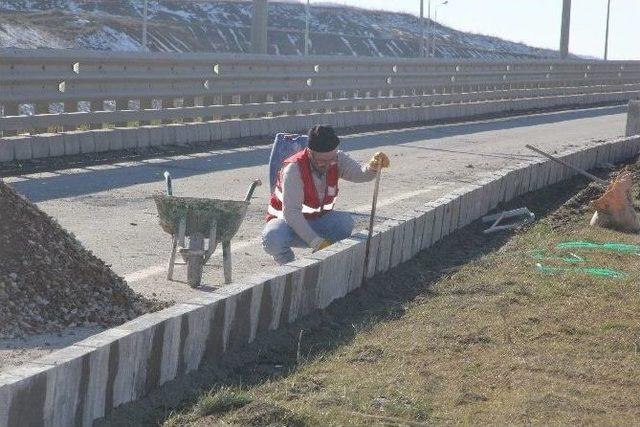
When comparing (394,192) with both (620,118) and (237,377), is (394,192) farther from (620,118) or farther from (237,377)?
(620,118)

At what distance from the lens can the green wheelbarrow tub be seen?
864cm

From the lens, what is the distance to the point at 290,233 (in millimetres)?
9445

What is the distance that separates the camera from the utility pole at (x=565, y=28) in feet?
139

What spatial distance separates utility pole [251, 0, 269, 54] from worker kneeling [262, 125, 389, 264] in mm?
14147

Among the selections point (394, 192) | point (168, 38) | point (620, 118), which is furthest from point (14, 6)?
point (394, 192)

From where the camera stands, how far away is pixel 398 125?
26.8 meters

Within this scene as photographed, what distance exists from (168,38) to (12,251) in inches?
2546

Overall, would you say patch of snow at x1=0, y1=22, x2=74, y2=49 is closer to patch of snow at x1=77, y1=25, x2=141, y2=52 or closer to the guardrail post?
patch of snow at x1=77, y1=25, x2=141, y2=52

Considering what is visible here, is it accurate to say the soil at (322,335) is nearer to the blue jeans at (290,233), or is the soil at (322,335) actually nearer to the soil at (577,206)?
the blue jeans at (290,233)

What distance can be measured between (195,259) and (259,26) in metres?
15.7

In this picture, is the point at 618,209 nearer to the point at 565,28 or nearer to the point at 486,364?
the point at 486,364

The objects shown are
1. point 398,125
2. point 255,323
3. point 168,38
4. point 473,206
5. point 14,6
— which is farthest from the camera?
point 14,6

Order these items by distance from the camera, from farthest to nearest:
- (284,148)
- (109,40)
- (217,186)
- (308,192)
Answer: (109,40) → (217,186) → (284,148) → (308,192)

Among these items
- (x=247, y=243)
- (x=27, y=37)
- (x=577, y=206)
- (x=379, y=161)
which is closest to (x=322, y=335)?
(x=379, y=161)
